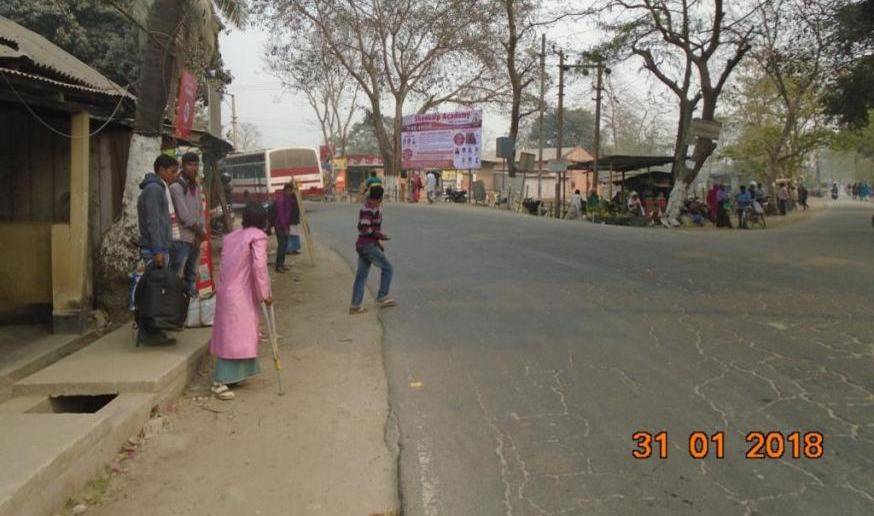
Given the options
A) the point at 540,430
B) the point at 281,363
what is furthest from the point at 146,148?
the point at 540,430

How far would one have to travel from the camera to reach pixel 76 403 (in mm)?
5148

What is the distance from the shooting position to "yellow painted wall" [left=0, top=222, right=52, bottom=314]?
7.00m

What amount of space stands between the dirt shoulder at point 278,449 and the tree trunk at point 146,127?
78.4 inches

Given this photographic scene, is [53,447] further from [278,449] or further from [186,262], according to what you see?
[186,262]

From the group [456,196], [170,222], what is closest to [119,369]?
[170,222]

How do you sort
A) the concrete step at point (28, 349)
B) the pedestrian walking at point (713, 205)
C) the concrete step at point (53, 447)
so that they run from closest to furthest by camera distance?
the concrete step at point (53, 447)
the concrete step at point (28, 349)
the pedestrian walking at point (713, 205)

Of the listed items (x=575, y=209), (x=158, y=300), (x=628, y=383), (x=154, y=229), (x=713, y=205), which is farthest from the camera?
(x=575, y=209)

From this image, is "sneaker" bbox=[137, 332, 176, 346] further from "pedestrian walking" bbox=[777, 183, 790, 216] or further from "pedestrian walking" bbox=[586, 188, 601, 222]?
"pedestrian walking" bbox=[777, 183, 790, 216]

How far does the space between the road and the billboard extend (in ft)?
88.8

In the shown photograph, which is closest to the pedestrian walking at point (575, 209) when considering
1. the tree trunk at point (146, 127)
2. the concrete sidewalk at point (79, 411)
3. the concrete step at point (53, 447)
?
the tree trunk at point (146, 127)

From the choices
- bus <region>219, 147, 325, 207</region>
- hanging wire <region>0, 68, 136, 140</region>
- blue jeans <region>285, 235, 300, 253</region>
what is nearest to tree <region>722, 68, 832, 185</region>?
bus <region>219, 147, 325, 207</region>

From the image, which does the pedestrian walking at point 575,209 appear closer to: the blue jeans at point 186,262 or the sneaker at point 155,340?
the blue jeans at point 186,262

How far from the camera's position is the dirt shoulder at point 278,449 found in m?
3.79

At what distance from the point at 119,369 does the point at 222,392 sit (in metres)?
0.79
